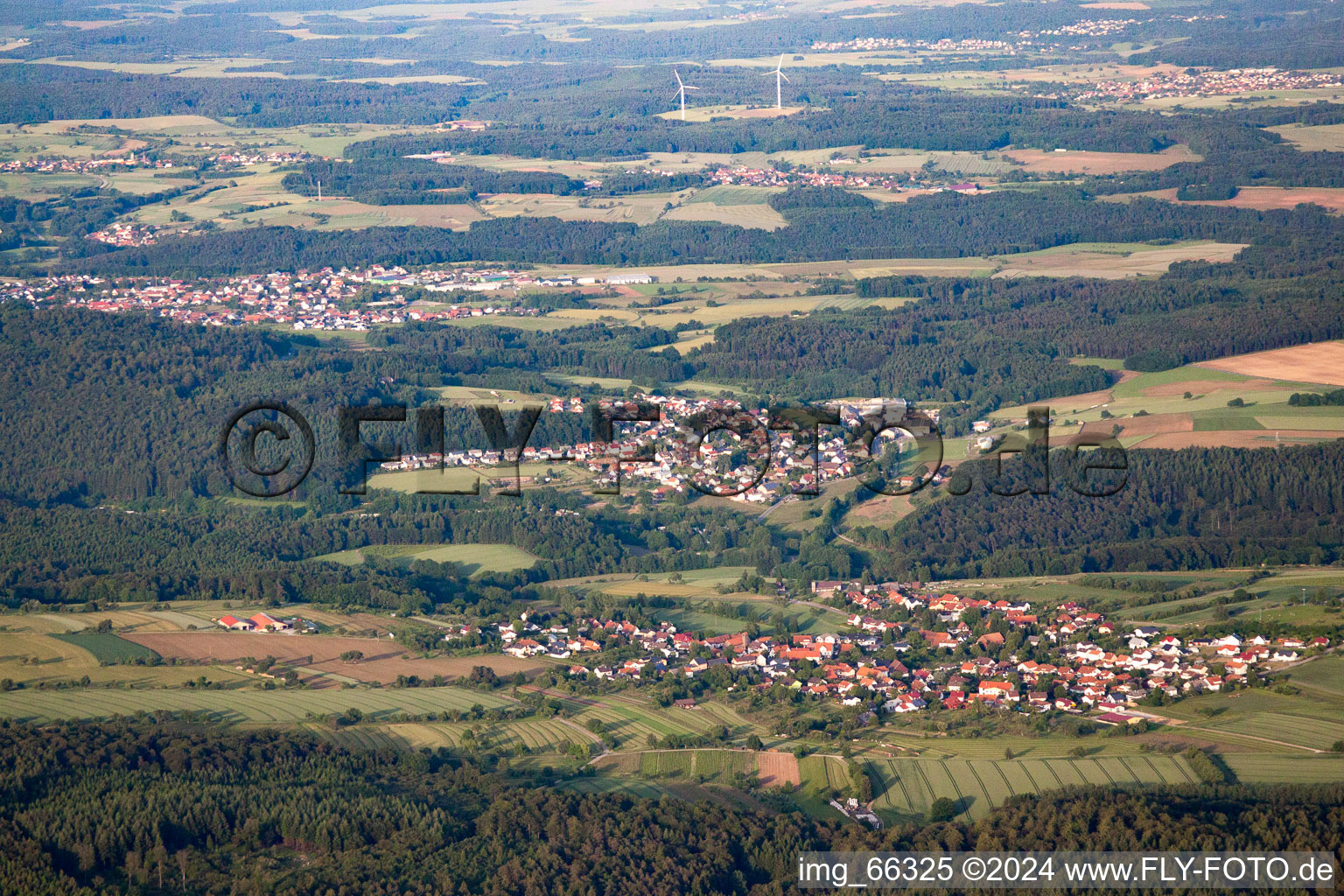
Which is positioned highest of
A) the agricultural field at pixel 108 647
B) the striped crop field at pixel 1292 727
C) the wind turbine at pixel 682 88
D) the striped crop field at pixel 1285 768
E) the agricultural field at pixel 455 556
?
the wind turbine at pixel 682 88

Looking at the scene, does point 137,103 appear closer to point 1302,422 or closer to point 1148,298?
point 1148,298

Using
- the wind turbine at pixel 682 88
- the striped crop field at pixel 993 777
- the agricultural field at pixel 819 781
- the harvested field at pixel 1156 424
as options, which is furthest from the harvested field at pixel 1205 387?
the wind turbine at pixel 682 88

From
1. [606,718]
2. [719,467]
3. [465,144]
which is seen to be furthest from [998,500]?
[465,144]

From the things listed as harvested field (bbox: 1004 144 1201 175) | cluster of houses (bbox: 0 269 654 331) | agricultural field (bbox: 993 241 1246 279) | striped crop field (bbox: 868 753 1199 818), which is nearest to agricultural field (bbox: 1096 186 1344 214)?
harvested field (bbox: 1004 144 1201 175)

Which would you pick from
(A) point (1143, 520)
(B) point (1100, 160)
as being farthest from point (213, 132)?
(A) point (1143, 520)

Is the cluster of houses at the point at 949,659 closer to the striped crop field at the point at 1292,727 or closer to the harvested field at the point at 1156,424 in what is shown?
the striped crop field at the point at 1292,727

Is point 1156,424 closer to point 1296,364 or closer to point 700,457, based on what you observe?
point 1296,364

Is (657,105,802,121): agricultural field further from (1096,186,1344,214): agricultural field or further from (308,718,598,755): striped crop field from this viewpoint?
(308,718,598,755): striped crop field
